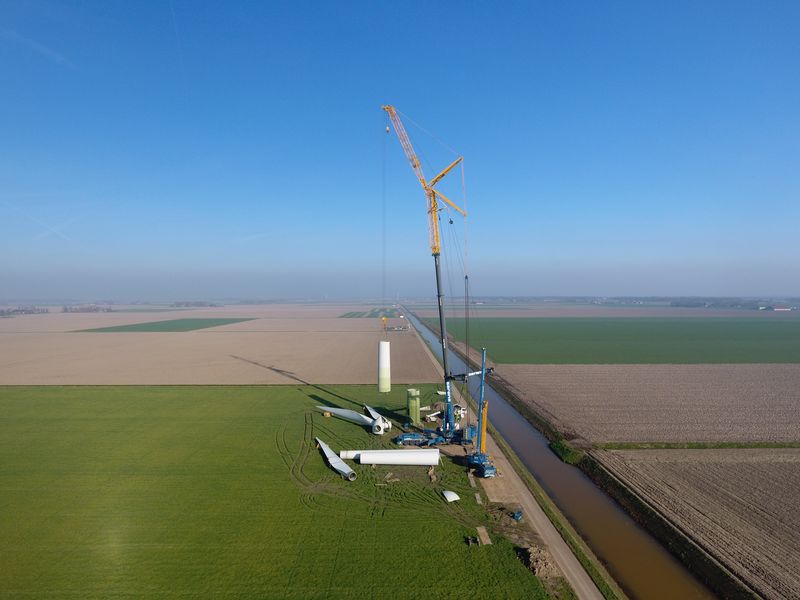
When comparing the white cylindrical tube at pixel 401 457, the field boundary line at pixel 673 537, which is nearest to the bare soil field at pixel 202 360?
the white cylindrical tube at pixel 401 457

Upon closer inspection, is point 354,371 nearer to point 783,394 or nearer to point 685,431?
point 685,431

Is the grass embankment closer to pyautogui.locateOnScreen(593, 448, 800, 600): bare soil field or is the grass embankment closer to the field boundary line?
the field boundary line

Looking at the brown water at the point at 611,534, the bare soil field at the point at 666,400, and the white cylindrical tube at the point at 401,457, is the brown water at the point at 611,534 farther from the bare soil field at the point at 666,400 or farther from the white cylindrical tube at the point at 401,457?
the white cylindrical tube at the point at 401,457

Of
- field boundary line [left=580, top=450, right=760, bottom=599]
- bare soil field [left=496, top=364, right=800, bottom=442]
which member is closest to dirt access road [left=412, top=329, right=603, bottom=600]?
field boundary line [left=580, top=450, right=760, bottom=599]

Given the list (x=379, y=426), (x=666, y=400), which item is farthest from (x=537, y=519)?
(x=666, y=400)

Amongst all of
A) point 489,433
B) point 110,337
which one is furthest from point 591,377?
point 110,337

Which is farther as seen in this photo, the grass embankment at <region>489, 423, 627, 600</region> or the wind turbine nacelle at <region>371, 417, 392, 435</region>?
the wind turbine nacelle at <region>371, 417, 392, 435</region>

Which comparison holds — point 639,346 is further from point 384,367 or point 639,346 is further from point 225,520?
point 225,520
